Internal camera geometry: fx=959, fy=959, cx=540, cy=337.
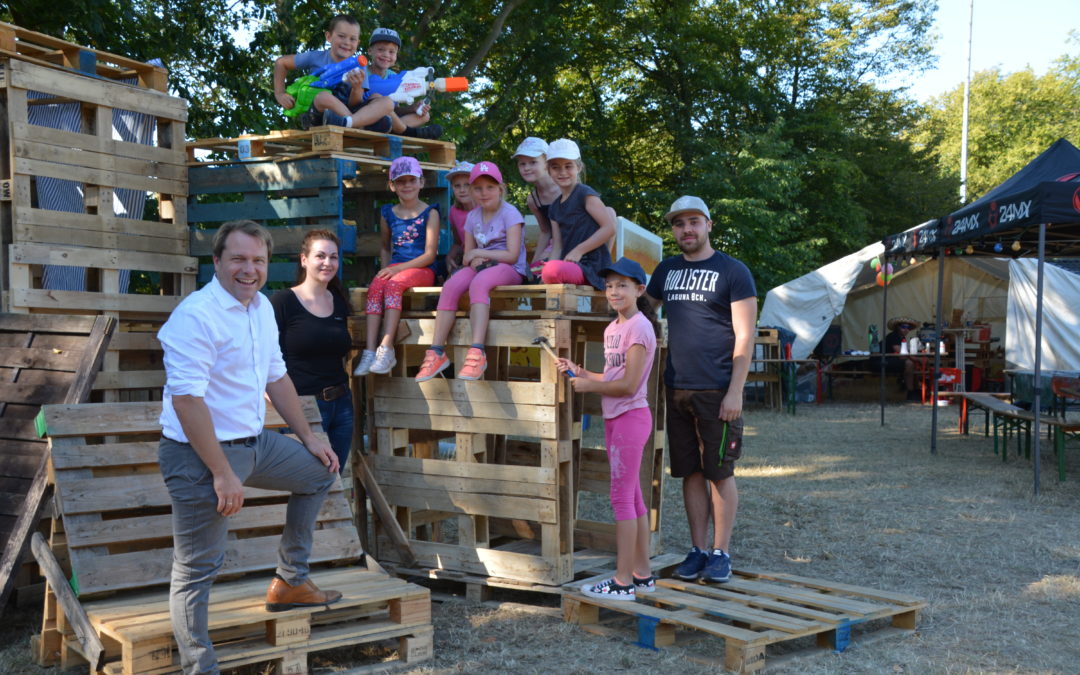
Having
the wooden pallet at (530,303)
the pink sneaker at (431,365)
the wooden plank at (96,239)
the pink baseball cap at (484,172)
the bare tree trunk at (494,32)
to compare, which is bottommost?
the pink sneaker at (431,365)

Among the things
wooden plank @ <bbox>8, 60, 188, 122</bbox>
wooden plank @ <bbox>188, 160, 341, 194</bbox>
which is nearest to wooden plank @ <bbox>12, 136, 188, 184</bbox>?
wooden plank @ <bbox>188, 160, 341, 194</bbox>

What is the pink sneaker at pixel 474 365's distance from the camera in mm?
5770

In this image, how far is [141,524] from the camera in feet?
15.7

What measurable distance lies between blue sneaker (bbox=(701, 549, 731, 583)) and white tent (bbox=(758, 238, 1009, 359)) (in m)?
16.0

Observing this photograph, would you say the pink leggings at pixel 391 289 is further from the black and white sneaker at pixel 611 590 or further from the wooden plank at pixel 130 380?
the black and white sneaker at pixel 611 590

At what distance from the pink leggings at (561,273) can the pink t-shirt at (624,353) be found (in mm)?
595

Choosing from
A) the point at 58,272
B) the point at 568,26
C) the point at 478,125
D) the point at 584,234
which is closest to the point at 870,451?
the point at 584,234

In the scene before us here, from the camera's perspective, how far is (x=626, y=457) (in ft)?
17.4

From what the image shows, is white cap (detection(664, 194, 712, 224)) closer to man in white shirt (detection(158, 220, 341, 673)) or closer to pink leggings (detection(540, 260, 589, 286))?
pink leggings (detection(540, 260, 589, 286))

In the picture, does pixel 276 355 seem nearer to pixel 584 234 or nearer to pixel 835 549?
pixel 584 234

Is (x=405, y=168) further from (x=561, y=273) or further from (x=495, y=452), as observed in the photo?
(x=495, y=452)

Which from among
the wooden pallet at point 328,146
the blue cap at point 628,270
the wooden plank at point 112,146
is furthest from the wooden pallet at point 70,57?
the blue cap at point 628,270

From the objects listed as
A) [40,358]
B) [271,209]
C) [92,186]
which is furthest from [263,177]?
[40,358]

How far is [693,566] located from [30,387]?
407cm
